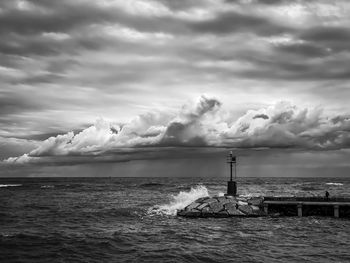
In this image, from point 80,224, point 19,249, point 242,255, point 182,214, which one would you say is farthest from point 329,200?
point 19,249

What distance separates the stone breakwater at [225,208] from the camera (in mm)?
33500

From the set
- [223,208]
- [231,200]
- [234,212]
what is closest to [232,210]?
[234,212]

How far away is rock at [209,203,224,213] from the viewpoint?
111ft

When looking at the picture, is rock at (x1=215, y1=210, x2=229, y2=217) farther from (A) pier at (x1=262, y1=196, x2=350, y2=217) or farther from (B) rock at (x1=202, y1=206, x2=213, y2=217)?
(A) pier at (x1=262, y1=196, x2=350, y2=217)

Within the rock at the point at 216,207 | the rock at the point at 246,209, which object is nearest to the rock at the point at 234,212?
the rock at the point at 246,209

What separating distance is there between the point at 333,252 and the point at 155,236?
10720 millimetres

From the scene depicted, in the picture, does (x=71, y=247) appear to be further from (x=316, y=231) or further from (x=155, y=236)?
(x=316, y=231)

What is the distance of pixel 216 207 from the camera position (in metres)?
34.2

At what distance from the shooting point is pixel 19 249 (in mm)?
21688

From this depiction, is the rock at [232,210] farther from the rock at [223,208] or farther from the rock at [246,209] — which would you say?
the rock at [246,209]

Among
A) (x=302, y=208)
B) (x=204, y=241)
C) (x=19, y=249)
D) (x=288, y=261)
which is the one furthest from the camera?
(x=302, y=208)

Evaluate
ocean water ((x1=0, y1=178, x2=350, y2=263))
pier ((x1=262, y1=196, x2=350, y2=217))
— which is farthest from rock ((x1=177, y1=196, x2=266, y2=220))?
pier ((x1=262, y1=196, x2=350, y2=217))

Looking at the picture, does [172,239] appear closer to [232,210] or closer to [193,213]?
[193,213]

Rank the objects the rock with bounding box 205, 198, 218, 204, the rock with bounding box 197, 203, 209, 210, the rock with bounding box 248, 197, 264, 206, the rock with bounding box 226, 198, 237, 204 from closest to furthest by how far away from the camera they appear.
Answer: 1. the rock with bounding box 197, 203, 209, 210
2. the rock with bounding box 226, 198, 237, 204
3. the rock with bounding box 248, 197, 264, 206
4. the rock with bounding box 205, 198, 218, 204
